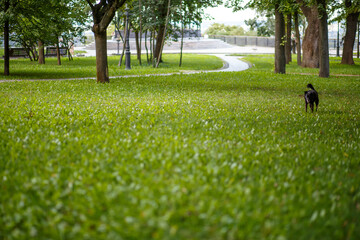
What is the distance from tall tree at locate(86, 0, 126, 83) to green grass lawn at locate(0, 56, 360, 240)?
8455 mm

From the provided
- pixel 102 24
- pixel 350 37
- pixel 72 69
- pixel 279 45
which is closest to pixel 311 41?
pixel 350 37

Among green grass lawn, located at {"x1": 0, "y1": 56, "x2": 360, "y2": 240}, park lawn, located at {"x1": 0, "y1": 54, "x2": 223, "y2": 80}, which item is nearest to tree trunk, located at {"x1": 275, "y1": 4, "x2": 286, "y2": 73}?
park lawn, located at {"x1": 0, "y1": 54, "x2": 223, "y2": 80}

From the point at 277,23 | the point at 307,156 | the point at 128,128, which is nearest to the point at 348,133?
the point at 307,156

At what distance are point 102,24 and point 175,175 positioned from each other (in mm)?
14208

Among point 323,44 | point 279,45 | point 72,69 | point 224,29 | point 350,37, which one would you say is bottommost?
point 72,69

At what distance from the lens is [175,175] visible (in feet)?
14.5

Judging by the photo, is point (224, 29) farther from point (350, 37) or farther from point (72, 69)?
point (72, 69)

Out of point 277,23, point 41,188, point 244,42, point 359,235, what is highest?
point 244,42

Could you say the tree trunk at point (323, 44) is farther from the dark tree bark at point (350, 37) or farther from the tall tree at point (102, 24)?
the dark tree bark at point (350, 37)

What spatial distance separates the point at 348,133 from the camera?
8.02 meters

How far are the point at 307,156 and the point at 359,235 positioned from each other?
2.51m

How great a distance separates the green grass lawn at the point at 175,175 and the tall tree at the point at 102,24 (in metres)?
8.46

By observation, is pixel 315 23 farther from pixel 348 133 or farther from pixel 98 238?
pixel 98 238

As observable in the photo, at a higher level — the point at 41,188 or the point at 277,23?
the point at 277,23
